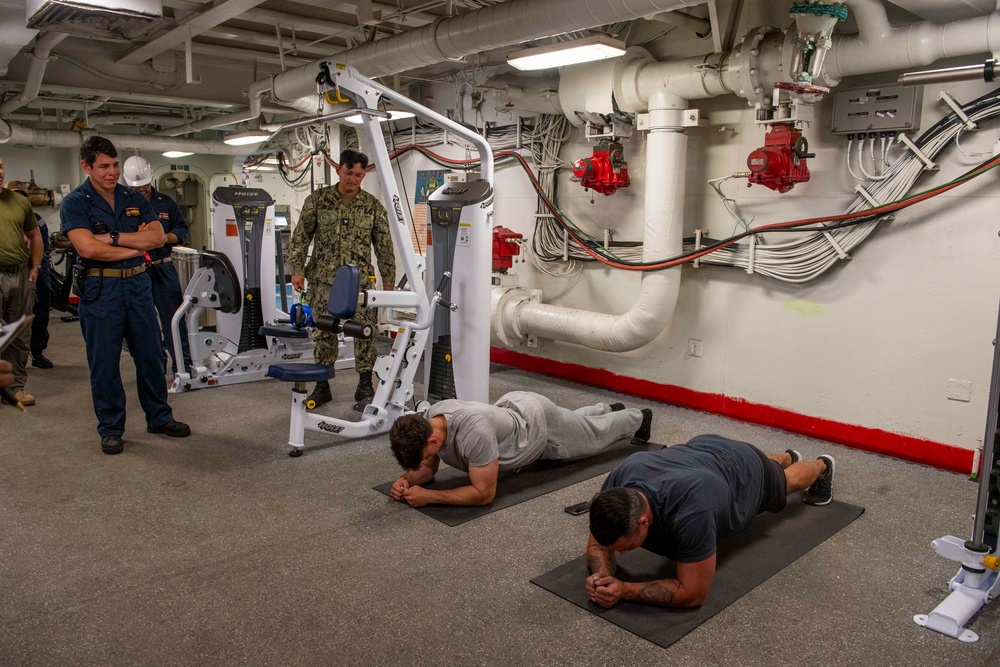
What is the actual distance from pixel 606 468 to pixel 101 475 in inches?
106

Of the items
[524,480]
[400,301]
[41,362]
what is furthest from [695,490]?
[41,362]

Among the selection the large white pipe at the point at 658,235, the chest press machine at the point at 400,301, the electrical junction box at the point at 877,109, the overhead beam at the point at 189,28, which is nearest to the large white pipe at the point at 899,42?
the electrical junction box at the point at 877,109

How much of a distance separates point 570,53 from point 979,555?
3.42 m

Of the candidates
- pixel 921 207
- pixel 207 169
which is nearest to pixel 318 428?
pixel 921 207

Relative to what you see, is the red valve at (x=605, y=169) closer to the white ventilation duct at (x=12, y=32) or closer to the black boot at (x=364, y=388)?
the black boot at (x=364, y=388)

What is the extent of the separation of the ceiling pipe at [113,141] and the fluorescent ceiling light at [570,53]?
21.8 ft

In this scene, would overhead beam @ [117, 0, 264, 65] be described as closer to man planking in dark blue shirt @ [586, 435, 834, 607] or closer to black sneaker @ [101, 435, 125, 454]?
black sneaker @ [101, 435, 125, 454]

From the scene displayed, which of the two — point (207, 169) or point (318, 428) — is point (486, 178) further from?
point (207, 169)

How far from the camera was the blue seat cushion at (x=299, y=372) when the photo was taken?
4.08 meters

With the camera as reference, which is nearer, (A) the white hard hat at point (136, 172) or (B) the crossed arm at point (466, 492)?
(B) the crossed arm at point (466, 492)

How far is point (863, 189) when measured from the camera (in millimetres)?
4363

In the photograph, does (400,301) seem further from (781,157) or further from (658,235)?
(781,157)

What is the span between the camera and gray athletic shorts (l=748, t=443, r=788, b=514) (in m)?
3.14

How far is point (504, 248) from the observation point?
6.11 metres
